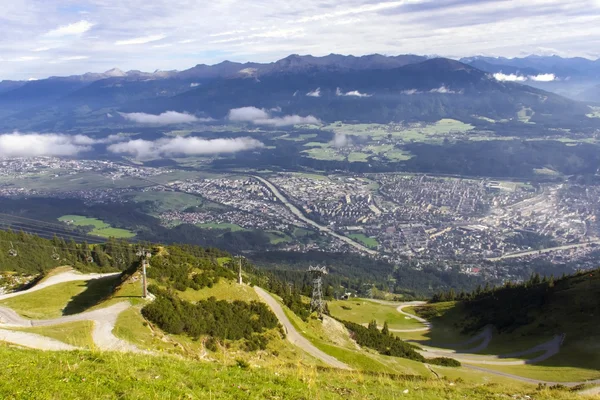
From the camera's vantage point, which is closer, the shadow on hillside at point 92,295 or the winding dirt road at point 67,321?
the winding dirt road at point 67,321

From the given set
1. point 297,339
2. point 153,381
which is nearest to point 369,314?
point 297,339

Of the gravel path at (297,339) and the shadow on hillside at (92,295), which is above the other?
the shadow on hillside at (92,295)

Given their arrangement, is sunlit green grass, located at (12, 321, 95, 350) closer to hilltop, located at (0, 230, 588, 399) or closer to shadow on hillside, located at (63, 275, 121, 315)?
hilltop, located at (0, 230, 588, 399)

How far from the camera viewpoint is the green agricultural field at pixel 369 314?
312 feet

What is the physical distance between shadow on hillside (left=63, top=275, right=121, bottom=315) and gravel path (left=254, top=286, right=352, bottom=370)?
64.6ft

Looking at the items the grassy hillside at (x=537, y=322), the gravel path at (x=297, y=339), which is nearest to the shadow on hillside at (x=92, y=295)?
the gravel path at (x=297, y=339)

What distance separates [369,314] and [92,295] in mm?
69356

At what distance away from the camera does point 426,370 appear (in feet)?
159

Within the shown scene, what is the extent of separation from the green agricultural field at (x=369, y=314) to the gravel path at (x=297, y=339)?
132ft

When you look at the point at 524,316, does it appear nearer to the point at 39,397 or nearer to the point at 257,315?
the point at 257,315

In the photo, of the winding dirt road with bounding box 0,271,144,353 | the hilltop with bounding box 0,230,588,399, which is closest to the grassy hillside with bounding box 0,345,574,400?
the hilltop with bounding box 0,230,588,399

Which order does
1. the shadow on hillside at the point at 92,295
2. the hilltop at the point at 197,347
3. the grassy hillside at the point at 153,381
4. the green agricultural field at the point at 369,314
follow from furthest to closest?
the green agricultural field at the point at 369,314 < the shadow on hillside at the point at 92,295 < the hilltop at the point at 197,347 < the grassy hillside at the point at 153,381

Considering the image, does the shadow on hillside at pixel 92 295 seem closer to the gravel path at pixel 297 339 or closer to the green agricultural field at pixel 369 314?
the gravel path at pixel 297 339

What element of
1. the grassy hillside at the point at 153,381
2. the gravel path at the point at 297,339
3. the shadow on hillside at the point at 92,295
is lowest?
the gravel path at the point at 297,339
